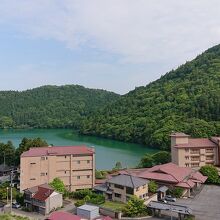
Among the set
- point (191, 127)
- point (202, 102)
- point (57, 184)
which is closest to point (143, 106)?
point (202, 102)

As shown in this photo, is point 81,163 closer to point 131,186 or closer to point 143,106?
point 131,186

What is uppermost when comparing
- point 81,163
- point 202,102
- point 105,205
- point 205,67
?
point 205,67

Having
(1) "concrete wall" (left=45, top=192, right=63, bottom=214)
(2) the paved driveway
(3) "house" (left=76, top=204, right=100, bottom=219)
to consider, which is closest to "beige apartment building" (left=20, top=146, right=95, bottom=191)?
(1) "concrete wall" (left=45, top=192, right=63, bottom=214)

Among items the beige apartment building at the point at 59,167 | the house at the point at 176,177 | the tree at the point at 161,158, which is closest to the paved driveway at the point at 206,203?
the house at the point at 176,177

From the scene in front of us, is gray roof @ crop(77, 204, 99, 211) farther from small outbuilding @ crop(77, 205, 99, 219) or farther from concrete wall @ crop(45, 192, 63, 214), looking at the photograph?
concrete wall @ crop(45, 192, 63, 214)

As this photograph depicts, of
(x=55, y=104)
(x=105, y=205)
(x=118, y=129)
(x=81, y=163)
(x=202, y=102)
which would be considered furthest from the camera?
(x=55, y=104)

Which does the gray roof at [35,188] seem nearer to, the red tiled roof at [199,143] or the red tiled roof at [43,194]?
the red tiled roof at [43,194]
